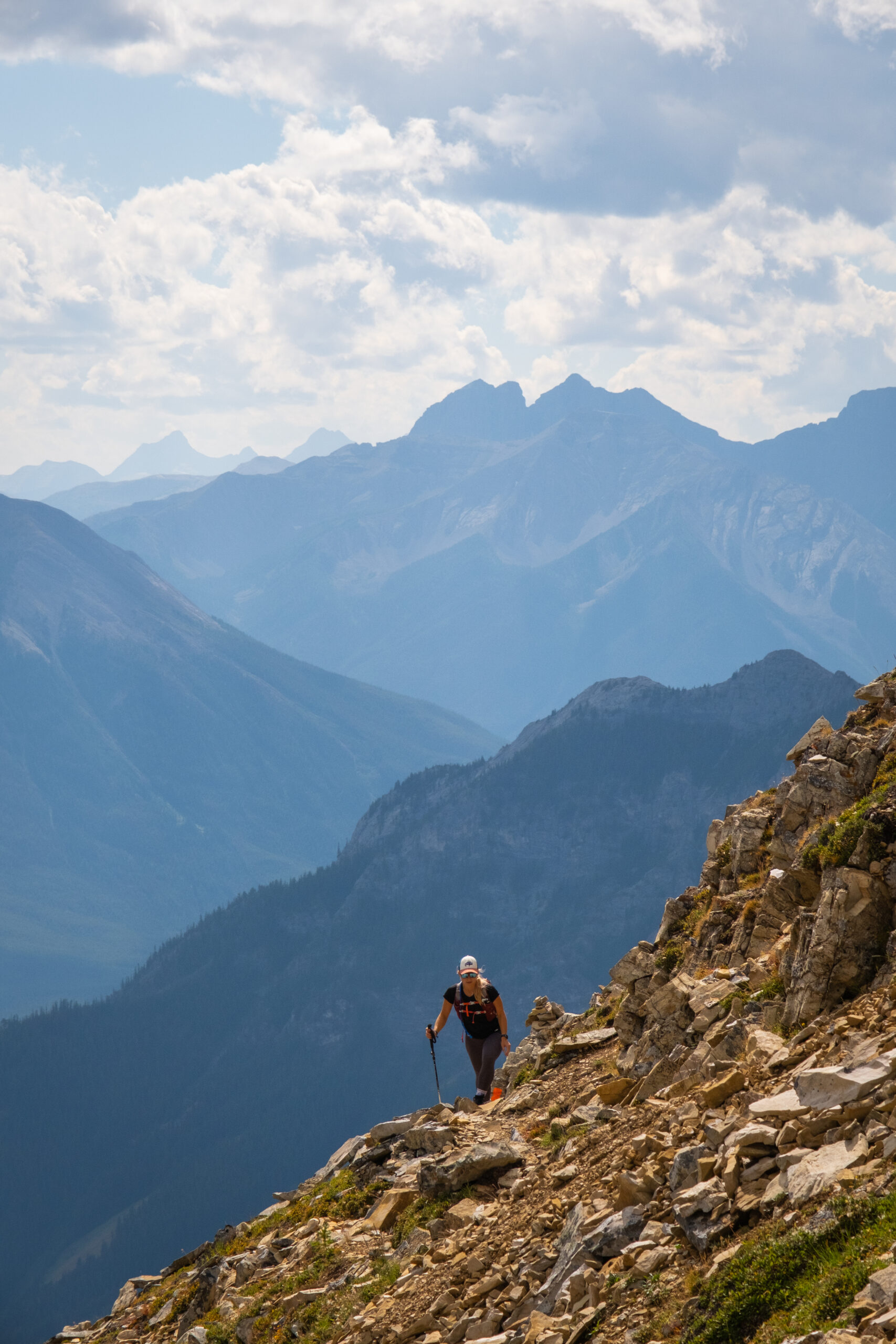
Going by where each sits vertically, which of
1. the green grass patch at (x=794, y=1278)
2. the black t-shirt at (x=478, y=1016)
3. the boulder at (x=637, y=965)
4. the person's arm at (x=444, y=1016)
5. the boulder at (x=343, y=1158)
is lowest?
the green grass patch at (x=794, y=1278)

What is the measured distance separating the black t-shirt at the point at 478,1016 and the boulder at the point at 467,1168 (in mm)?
7026

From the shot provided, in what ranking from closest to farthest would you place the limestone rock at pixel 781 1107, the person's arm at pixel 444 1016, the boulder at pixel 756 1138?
the boulder at pixel 756 1138
the limestone rock at pixel 781 1107
the person's arm at pixel 444 1016

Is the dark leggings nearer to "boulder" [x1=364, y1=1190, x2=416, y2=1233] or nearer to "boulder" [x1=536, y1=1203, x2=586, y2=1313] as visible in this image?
"boulder" [x1=364, y1=1190, x2=416, y2=1233]

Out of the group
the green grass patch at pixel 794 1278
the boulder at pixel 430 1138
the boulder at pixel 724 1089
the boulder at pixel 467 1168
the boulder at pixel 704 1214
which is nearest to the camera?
the green grass patch at pixel 794 1278

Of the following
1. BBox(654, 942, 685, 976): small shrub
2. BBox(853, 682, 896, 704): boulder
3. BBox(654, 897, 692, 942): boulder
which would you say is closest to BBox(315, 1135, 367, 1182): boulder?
BBox(654, 942, 685, 976): small shrub

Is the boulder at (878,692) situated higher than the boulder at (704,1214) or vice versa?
the boulder at (878,692)

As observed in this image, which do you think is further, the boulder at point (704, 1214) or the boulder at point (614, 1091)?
the boulder at point (614, 1091)

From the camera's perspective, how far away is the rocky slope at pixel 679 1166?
12625 mm

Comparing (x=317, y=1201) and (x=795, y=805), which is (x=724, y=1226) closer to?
(x=795, y=805)

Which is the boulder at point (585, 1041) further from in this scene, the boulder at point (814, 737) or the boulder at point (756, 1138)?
the boulder at point (756, 1138)

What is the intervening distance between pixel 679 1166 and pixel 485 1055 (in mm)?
14633

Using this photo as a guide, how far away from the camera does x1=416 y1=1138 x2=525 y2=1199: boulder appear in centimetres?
2133

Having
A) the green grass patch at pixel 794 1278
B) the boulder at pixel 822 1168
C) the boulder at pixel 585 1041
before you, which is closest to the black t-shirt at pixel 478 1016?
the boulder at pixel 585 1041

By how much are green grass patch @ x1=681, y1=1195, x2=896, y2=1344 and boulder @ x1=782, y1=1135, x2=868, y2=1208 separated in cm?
45
